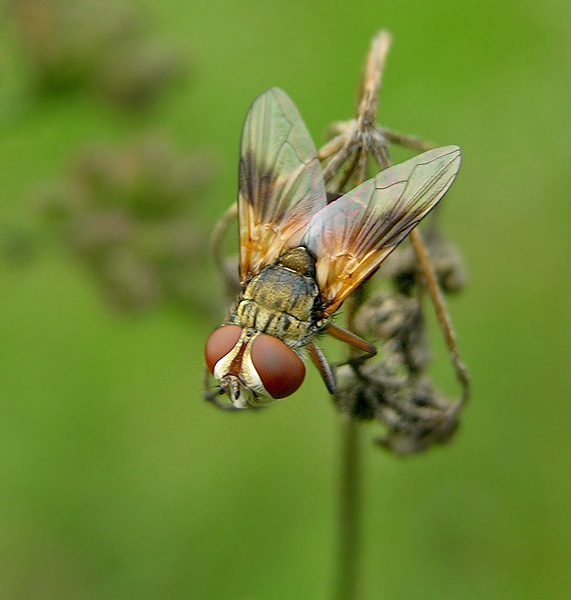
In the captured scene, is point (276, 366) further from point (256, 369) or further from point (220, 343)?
point (220, 343)

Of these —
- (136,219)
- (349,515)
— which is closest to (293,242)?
(136,219)

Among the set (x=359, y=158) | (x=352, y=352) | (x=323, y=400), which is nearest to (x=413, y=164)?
(x=359, y=158)

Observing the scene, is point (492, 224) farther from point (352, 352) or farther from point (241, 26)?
point (352, 352)

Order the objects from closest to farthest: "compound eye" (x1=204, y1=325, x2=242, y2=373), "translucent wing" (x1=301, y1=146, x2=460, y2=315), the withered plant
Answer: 1. "translucent wing" (x1=301, y1=146, x2=460, y2=315)
2. "compound eye" (x1=204, y1=325, x2=242, y2=373)
3. the withered plant

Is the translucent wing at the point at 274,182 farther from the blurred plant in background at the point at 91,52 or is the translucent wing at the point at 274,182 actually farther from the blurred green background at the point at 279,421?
the blurred plant in background at the point at 91,52

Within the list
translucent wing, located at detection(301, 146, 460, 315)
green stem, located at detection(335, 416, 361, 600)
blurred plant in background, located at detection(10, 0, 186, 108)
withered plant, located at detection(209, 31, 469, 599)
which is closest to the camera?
translucent wing, located at detection(301, 146, 460, 315)

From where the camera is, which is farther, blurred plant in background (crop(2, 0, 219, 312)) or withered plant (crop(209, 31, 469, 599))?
blurred plant in background (crop(2, 0, 219, 312))

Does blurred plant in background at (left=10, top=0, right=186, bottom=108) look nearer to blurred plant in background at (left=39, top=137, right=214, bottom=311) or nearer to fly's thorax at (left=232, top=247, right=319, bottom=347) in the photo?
blurred plant in background at (left=39, top=137, right=214, bottom=311)

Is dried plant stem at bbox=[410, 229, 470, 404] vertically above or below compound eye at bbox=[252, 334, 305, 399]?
above

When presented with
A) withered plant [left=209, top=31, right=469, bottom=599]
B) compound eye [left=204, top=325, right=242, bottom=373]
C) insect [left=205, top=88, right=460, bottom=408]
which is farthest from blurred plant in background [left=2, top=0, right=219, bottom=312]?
compound eye [left=204, top=325, right=242, bottom=373]
